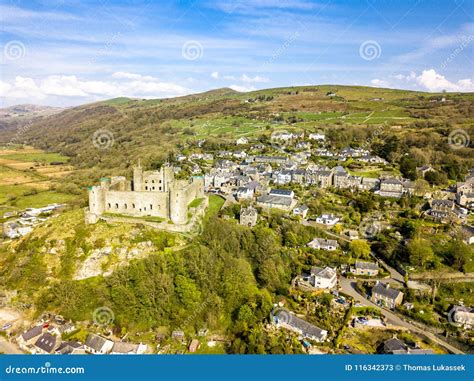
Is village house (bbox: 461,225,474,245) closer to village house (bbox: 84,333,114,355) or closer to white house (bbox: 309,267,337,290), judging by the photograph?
white house (bbox: 309,267,337,290)

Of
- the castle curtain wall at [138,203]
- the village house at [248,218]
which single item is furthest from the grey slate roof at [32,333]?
the village house at [248,218]

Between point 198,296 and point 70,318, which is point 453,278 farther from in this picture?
point 70,318

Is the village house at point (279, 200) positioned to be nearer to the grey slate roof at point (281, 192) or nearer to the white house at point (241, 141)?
the grey slate roof at point (281, 192)

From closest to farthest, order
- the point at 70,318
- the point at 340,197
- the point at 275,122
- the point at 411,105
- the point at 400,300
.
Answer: the point at 70,318
the point at 400,300
the point at 340,197
the point at 275,122
the point at 411,105

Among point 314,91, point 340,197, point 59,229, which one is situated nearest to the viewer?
point 59,229

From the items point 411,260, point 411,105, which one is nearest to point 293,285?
point 411,260

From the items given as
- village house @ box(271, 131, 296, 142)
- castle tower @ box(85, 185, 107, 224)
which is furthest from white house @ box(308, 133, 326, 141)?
castle tower @ box(85, 185, 107, 224)
